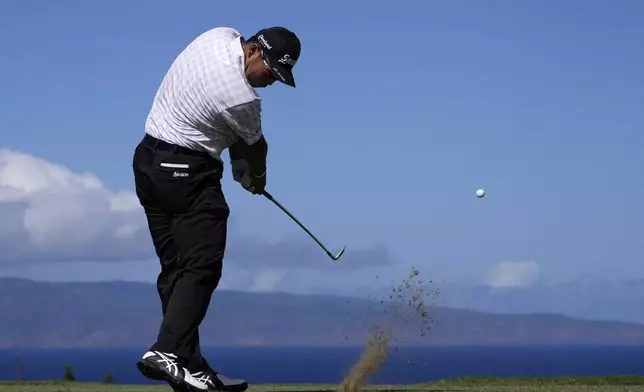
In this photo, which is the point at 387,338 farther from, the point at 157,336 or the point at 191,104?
the point at 191,104

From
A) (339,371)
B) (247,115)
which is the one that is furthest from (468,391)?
(247,115)

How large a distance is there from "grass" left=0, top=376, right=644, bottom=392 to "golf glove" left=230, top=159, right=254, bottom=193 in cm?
193

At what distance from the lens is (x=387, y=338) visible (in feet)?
26.3

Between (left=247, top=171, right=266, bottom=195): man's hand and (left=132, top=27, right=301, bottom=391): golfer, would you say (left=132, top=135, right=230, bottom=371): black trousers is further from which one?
(left=247, top=171, right=266, bottom=195): man's hand

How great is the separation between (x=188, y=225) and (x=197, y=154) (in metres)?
0.50

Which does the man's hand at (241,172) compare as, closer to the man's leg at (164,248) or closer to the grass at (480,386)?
the man's leg at (164,248)

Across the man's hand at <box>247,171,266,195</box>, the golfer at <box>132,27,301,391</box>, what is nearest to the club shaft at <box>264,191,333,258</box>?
the man's hand at <box>247,171,266,195</box>

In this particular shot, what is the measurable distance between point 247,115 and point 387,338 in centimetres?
214

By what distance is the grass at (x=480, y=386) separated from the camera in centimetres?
932

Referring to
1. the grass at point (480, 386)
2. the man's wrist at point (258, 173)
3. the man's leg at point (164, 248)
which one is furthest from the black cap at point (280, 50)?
the grass at point (480, 386)

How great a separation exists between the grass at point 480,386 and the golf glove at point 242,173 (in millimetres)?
1927

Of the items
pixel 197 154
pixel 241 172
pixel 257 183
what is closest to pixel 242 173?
pixel 241 172

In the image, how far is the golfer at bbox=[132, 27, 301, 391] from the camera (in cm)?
706

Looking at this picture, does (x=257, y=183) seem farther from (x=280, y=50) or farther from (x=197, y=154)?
(x=280, y=50)
